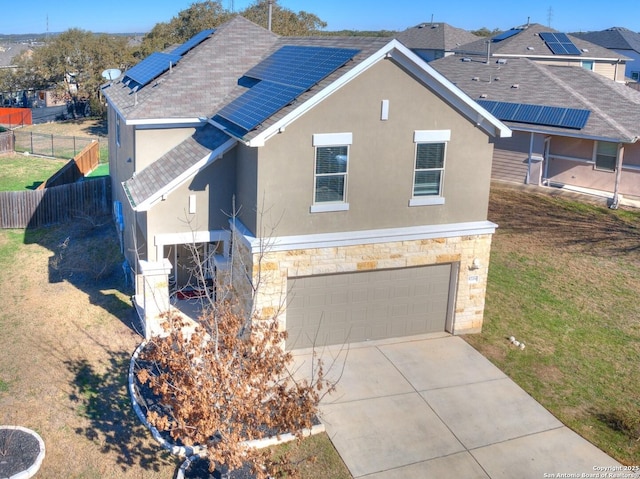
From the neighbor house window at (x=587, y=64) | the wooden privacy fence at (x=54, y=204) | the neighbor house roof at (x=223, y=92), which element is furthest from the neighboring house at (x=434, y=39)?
the neighbor house roof at (x=223, y=92)

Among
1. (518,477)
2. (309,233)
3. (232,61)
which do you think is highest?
(232,61)

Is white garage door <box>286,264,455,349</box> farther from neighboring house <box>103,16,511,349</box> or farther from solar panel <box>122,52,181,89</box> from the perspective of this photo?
solar panel <box>122,52,181,89</box>

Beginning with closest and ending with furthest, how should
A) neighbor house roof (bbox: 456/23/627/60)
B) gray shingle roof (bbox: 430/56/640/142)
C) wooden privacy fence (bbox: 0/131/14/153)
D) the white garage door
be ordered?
the white garage door → gray shingle roof (bbox: 430/56/640/142) → wooden privacy fence (bbox: 0/131/14/153) → neighbor house roof (bbox: 456/23/627/60)

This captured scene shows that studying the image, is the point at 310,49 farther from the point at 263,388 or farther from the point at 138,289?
the point at 263,388

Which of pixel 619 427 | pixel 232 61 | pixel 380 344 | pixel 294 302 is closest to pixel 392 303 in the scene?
pixel 380 344

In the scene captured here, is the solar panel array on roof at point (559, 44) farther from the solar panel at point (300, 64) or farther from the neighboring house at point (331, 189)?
the neighboring house at point (331, 189)

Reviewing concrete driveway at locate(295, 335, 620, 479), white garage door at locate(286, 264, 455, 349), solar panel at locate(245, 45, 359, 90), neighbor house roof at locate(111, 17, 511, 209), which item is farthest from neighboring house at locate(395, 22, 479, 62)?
concrete driveway at locate(295, 335, 620, 479)
